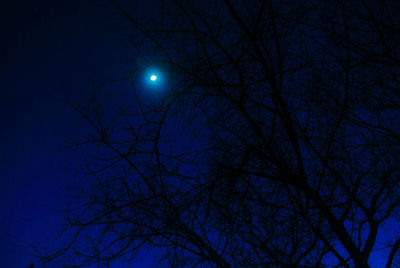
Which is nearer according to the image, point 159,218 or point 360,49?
point 360,49

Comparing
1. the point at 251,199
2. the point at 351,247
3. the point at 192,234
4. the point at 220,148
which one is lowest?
the point at 351,247

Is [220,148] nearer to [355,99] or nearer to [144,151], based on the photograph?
[144,151]

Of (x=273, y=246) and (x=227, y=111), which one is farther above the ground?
(x=227, y=111)

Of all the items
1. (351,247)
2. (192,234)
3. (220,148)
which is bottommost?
(351,247)

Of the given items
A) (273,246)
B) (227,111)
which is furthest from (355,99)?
(273,246)

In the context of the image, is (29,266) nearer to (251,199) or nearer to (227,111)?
(251,199)

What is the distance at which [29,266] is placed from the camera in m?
2.41

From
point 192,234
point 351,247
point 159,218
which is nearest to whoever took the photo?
point 351,247

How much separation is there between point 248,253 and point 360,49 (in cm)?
197

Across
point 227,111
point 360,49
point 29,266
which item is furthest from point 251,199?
point 29,266

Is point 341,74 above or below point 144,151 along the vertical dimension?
above

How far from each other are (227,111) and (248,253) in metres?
1.27

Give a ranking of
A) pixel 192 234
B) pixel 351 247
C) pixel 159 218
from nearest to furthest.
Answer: pixel 351 247
pixel 192 234
pixel 159 218

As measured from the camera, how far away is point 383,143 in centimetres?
264
